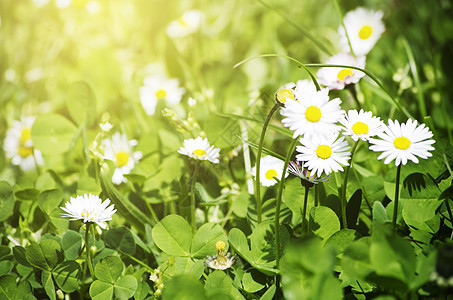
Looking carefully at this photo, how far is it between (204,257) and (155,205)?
0.25 meters

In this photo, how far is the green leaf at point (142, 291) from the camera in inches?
28.5

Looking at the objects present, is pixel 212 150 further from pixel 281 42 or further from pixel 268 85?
pixel 281 42

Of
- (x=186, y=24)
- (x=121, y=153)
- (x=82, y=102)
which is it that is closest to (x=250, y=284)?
(x=121, y=153)

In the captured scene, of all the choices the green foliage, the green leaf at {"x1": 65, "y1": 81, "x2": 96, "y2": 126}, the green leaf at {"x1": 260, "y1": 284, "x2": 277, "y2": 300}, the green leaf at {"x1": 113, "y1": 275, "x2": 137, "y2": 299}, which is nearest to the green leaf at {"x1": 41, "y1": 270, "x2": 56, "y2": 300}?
the green foliage

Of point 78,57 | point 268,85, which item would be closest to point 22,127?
point 78,57

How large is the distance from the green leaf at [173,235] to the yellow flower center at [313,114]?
30 centimetres

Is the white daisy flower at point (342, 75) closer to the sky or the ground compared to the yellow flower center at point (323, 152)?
closer to the sky

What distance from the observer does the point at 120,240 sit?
0.83 meters

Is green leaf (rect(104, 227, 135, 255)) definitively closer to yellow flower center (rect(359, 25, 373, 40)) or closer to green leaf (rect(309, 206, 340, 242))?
green leaf (rect(309, 206, 340, 242))

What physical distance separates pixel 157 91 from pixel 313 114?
2.60 feet

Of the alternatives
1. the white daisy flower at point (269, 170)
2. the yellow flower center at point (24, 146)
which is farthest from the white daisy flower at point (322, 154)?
the yellow flower center at point (24, 146)

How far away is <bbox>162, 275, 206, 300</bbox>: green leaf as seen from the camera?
1.91 ft

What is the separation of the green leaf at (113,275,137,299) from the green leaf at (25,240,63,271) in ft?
0.41

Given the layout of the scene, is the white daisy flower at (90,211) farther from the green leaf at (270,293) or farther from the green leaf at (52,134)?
the green leaf at (52,134)
